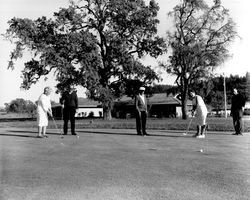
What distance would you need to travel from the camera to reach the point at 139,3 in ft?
139

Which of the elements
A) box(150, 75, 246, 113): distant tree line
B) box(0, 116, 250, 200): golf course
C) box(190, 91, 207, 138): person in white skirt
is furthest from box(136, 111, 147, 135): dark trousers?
box(150, 75, 246, 113): distant tree line

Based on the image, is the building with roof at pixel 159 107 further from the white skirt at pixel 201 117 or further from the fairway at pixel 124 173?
the fairway at pixel 124 173

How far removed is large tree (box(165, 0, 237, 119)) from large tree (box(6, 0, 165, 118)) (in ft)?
14.5

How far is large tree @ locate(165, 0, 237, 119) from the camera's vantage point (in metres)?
46.3

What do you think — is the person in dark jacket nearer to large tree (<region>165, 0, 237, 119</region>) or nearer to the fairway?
the fairway

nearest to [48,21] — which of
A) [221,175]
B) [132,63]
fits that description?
[132,63]

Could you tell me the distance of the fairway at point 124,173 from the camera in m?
4.96

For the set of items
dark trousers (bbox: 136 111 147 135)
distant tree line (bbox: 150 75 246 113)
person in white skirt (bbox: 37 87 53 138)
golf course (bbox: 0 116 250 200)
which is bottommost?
golf course (bbox: 0 116 250 200)

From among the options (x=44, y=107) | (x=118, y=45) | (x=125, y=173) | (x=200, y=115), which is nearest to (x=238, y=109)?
(x=200, y=115)

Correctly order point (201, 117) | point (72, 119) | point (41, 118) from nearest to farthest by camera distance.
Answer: point (41, 118)
point (201, 117)
point (72, 119)

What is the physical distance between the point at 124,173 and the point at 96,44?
34580mm

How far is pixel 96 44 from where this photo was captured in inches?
1575

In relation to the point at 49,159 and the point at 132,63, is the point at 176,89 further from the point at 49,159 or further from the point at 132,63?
the point at 49,159

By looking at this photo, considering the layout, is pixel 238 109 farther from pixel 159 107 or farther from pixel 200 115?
pixel 159 107
